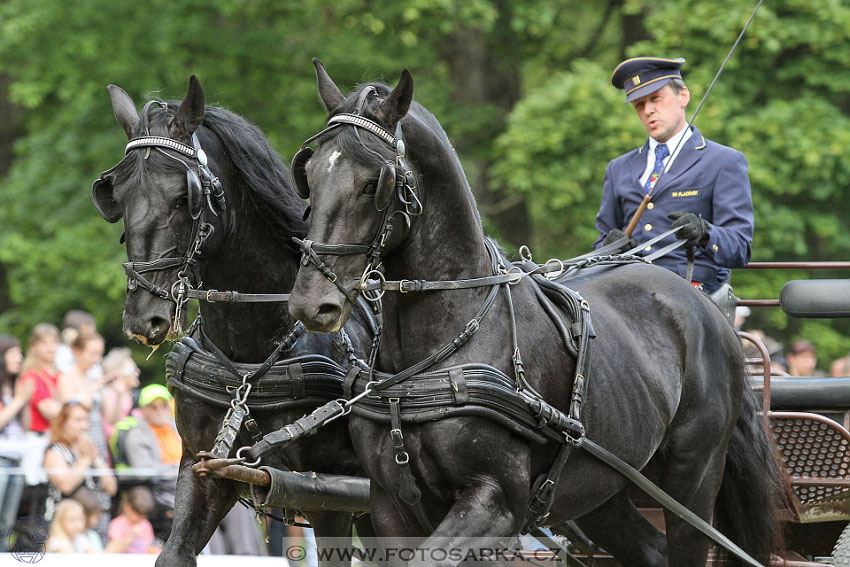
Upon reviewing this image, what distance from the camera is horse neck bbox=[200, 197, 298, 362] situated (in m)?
4.32

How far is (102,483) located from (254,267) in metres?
3.64

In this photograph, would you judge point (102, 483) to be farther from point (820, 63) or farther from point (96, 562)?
point (820, 63)

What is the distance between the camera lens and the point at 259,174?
442 cm

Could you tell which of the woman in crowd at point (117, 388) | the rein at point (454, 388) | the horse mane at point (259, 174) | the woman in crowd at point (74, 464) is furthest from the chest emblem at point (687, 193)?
the woman in crowd at point (117, 388)

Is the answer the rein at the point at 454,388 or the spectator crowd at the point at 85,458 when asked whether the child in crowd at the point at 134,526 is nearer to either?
the spectator crowd at the point at 85,458

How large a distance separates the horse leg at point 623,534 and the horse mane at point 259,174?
1.72m

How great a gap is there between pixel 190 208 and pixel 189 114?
413 mm

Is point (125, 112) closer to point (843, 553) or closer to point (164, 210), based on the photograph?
point (164, 210)

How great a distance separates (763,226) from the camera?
1136 centimetres

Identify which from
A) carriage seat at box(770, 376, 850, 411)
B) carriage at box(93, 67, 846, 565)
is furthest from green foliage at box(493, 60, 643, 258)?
carriage at box(93, 67, 846, 565)

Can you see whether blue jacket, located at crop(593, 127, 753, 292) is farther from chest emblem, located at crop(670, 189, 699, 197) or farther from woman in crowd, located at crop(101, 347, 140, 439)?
woman in crowd, located at crop(101, 347, 140, 439)

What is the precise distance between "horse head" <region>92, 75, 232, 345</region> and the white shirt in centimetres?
209

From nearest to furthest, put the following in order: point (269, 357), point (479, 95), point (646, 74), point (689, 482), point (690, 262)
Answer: point (269, 357) < point (689, 482) < point (690, 262) < point (646, 74) < point (479, 95)

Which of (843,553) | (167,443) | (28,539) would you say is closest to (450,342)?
(843,553)
